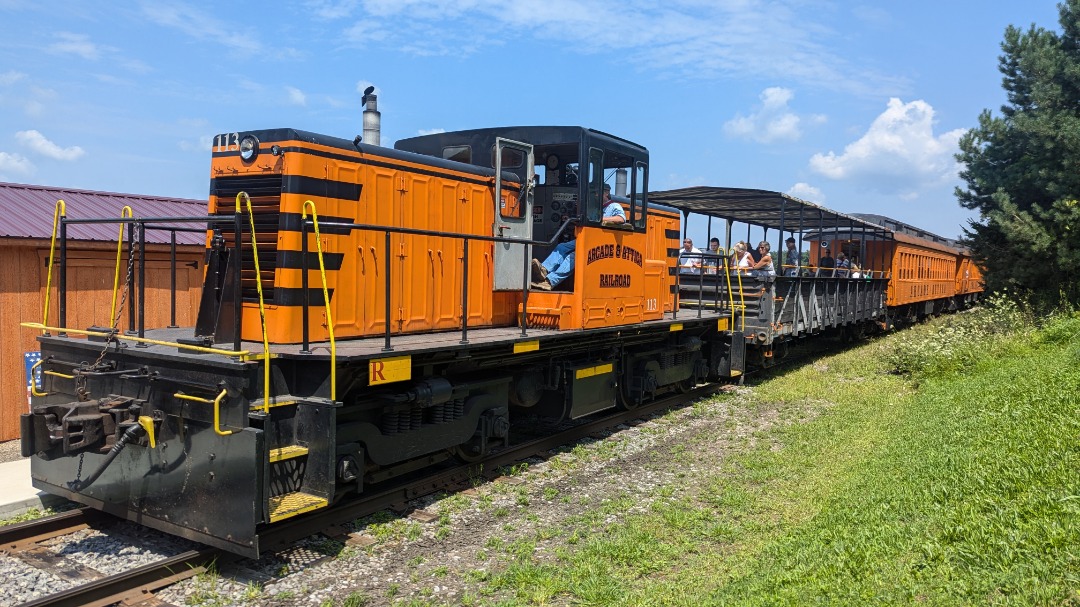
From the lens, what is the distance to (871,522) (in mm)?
5152

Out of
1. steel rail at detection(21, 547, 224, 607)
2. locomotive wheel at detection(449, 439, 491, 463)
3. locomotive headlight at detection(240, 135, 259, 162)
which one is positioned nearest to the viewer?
steel rail at detection(21, 547, 224, 607)

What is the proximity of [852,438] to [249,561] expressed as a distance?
22.6ft

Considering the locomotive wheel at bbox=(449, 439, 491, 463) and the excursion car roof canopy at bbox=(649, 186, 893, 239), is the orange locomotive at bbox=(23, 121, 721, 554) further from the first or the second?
the excursion car roof canopy at bbox=(649, 186, 893, 239)

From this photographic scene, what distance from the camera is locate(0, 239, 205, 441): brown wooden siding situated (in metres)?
8.58

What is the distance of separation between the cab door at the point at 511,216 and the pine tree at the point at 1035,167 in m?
12.9

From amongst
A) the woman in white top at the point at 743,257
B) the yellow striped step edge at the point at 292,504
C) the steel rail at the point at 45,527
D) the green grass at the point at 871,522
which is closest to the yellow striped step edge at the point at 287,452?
the yellow striped step edge at the point at 292,504

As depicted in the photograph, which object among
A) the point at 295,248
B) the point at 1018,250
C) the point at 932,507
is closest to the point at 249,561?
the point at 295,248

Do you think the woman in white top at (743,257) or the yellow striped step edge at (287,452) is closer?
the yellow striped step edge at (287,452)

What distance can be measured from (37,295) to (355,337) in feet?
15.9

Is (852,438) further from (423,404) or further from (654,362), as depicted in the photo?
(423,404)

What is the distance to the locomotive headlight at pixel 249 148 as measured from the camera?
20.4 feet

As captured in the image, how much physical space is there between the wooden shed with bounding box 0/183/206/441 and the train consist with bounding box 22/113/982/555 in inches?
14.4

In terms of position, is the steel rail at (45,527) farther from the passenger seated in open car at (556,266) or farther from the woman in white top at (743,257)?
the woman in white top at (743,257)

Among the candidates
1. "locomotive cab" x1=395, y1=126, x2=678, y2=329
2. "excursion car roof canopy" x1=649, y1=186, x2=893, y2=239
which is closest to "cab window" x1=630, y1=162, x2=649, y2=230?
"locomotive cab" x1=395, y1=126, x2=678, y2=329
